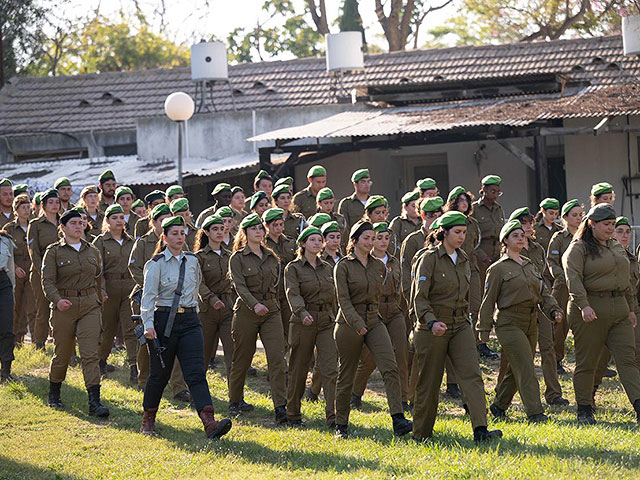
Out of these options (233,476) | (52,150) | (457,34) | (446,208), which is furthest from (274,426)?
(457,34)

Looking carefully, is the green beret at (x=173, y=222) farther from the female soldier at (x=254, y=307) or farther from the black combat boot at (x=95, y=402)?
the black combat boot at (x=95, y=402)

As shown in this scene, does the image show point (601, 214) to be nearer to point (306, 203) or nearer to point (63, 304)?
point (63, 304)

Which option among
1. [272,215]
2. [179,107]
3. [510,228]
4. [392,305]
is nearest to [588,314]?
[510,228]

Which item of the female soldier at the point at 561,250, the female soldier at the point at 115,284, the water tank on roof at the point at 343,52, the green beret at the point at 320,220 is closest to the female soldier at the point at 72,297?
the female soldier at the point at 115,284

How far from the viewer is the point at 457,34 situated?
174 feet

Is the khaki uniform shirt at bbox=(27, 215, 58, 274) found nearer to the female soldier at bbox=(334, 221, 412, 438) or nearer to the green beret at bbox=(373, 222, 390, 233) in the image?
the green beret at bbox=(373, 222, 390, 233)

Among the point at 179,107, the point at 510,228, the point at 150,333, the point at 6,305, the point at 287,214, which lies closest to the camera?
the point at 150,333

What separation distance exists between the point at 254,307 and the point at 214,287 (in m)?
1.45

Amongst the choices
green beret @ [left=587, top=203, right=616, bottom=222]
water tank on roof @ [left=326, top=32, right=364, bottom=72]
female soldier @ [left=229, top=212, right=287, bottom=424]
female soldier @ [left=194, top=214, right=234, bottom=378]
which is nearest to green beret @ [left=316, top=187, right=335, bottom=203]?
female soldier @ [left=194, top=214, right=234, bottom=378]

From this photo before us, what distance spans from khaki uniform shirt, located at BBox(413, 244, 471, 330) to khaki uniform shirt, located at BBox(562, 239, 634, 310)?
4.16ft

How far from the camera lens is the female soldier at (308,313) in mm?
10633

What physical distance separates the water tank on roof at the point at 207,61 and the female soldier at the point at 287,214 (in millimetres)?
12085

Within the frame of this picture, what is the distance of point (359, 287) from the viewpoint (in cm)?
1008

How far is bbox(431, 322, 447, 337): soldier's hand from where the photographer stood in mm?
9203
